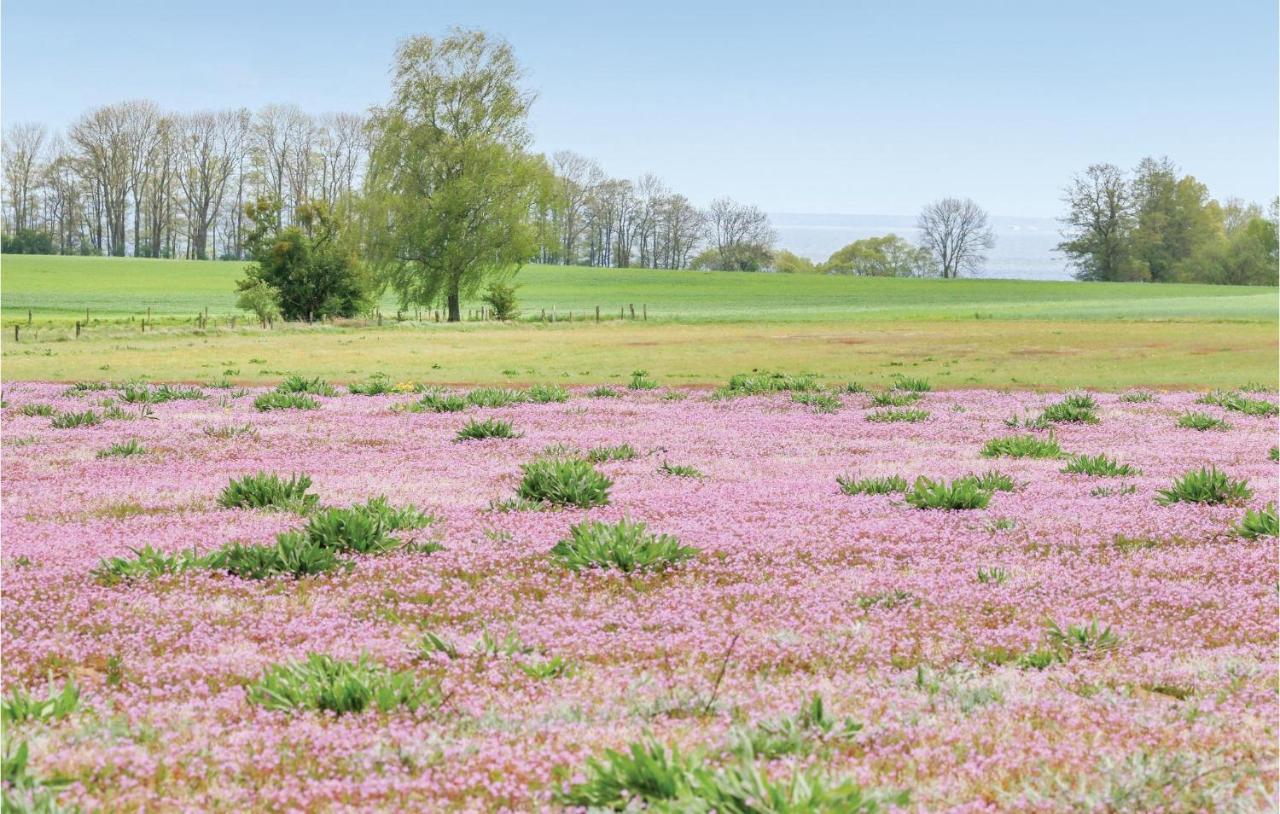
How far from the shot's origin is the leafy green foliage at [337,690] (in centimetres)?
586

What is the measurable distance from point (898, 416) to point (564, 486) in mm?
11460

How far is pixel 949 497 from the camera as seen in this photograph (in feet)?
39.2

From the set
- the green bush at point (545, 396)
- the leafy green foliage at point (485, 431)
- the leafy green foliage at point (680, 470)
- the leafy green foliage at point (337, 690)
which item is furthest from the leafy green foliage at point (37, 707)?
the green bush at point (545, 396)

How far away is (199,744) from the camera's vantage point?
17.7ft

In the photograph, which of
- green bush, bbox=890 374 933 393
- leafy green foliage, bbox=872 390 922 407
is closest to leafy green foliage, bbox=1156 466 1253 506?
leafy green foliage, bbox=872 390 922 407

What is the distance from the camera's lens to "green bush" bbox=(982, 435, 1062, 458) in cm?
1642

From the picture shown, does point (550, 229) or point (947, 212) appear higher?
point (947, 212)

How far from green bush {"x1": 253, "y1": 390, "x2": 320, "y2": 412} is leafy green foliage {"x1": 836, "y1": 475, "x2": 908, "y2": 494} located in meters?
13.8

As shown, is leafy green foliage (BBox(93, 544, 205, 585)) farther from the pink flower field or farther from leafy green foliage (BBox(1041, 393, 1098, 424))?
leafy green foliage (BBox(1041, 393, 1098, 424))

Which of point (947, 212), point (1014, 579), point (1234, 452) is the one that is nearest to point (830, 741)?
point (1014, 579)

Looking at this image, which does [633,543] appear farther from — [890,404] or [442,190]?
→ [442,190]

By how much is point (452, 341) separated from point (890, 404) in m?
35.5

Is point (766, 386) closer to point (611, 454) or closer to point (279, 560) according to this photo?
point (611, 454)

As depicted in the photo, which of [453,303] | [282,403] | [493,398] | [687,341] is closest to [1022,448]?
[493,398]
